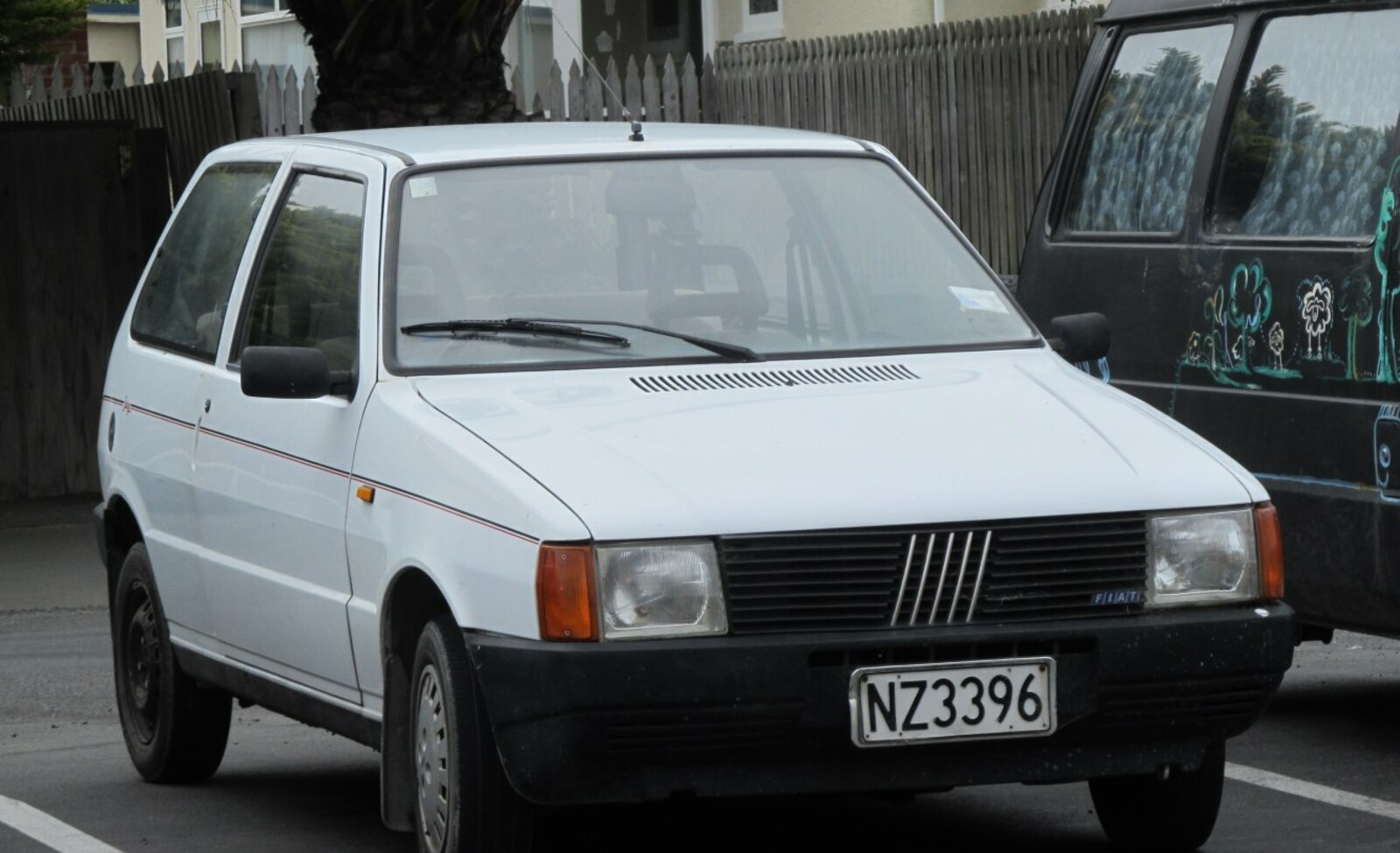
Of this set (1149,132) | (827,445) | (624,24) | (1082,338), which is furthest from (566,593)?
(624,24)

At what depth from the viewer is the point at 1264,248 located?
23.8ft

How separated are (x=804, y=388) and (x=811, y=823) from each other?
4.12 ft

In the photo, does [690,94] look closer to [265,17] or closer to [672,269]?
[672,269]

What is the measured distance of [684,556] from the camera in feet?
16.4

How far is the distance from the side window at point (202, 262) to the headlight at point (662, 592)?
2.32m

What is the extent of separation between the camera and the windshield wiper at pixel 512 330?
6.00 m

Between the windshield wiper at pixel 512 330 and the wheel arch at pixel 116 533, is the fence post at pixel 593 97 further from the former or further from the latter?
the windshield wiper at pixel 512 330

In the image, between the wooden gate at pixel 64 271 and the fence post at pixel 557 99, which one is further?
the wooden gate at pixel 64 271

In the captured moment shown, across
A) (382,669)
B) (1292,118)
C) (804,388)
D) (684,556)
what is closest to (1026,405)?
(804,388)

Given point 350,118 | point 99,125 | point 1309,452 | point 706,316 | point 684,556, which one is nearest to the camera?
point 684,556

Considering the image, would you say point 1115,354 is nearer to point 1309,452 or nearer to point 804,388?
point 1309,452

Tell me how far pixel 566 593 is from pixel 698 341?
1.21 m

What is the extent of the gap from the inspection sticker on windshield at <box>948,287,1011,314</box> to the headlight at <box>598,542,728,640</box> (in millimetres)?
1592

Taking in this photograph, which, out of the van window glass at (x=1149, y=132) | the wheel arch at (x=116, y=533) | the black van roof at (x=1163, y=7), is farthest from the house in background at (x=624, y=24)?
the wheel arch at (x=116, y=533)
